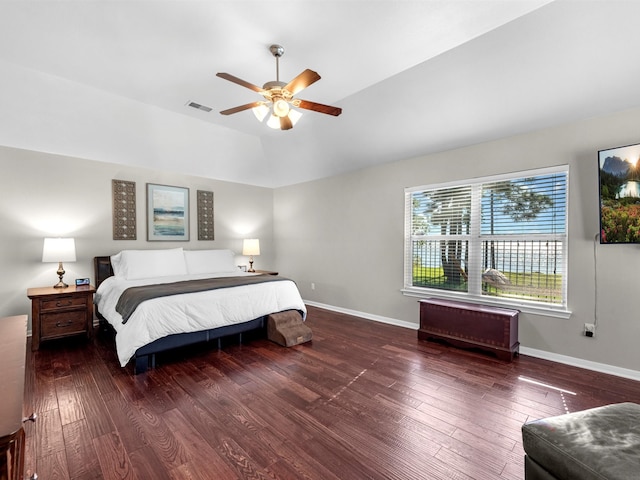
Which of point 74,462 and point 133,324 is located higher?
point 133,324

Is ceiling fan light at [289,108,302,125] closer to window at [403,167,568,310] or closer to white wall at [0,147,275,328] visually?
window at [403,167,568,310]

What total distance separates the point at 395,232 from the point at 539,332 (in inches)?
81.1

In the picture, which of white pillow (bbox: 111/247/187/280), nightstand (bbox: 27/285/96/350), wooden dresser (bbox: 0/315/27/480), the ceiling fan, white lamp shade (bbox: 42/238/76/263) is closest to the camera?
wooden dresser (bbox: 0/315/27/480)

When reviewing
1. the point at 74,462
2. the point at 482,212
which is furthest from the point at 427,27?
the point at 74,462

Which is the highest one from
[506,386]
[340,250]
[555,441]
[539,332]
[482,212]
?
[482,212]

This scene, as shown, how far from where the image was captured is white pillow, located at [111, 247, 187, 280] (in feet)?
13.3

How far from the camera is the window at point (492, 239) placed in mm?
3148

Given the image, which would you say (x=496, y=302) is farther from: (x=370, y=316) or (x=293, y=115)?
(x=293, y=115)

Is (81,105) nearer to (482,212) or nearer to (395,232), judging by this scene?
(395,232)

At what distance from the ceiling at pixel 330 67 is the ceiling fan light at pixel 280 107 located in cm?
54

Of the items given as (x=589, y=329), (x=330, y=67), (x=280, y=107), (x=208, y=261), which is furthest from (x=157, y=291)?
(x=589, y=329)


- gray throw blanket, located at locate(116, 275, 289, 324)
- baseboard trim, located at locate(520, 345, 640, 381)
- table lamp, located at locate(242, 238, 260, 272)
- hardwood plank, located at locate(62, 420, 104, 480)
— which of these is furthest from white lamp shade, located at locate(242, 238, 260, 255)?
baseboard trim, located at locate(520, 345, 640, 381)

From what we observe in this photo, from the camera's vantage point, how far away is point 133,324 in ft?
8.87

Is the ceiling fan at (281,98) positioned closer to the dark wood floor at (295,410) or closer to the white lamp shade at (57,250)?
the dark wood floor at (295,410)
